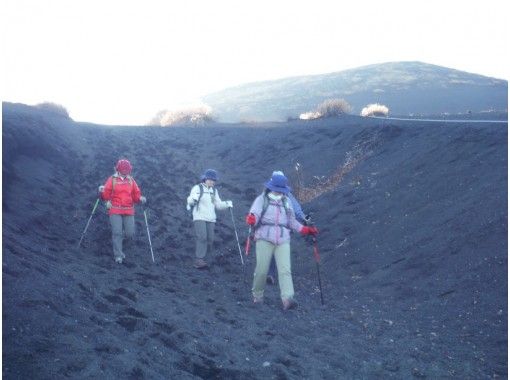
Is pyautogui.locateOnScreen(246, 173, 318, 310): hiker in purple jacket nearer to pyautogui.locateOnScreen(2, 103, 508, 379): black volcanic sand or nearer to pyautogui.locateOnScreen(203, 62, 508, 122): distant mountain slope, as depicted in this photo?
pyautogui.locateOnScreen(2, 103, 508, 379): black volcanic sand

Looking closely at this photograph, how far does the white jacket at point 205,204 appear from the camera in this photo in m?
9.88

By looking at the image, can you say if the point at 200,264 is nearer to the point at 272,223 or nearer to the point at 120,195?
the point at 120,195

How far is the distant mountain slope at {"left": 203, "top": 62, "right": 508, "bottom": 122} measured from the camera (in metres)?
45.1

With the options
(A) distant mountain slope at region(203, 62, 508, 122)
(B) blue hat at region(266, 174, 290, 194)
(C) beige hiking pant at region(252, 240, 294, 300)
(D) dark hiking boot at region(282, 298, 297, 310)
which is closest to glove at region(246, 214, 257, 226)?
(C) beige hiking pant at region(252, 240, 294, 300)

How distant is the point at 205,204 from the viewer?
9.95 m

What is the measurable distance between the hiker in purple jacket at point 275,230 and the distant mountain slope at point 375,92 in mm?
32373

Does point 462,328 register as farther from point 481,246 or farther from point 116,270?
point 116,270

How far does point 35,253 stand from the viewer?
25.9 ft

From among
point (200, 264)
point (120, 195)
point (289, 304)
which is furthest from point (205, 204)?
point (289, 304)

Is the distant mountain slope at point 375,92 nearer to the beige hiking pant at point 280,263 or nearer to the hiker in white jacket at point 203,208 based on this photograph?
the hiker in white jacket at point 203,208

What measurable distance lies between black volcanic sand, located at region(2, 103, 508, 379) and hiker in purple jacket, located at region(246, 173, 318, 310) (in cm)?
44

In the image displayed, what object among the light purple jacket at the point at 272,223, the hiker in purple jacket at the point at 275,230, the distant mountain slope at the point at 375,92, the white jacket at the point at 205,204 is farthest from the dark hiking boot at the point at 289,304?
the distant mountain slope at the point at 375,92

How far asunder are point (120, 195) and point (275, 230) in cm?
328

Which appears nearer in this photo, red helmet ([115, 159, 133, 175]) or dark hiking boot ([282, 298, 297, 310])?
dark hiking boot ([282, 298, 297, 310])
